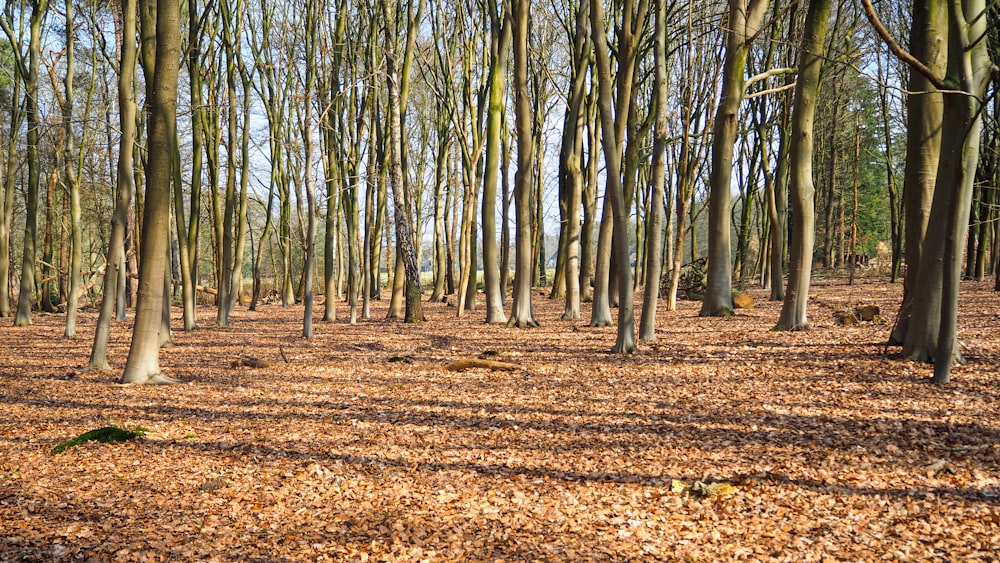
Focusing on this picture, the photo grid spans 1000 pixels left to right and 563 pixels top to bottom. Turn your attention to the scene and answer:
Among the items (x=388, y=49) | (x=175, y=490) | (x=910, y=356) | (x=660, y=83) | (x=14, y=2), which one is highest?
(x=14, y=2)

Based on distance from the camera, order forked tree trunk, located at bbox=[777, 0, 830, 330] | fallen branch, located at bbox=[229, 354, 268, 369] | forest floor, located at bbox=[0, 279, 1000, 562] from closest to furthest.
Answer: forest floor, located at bbox=[0, 279, 1000, 562] < fallen branch, located at bbox=[229, 354, 268, 369] < forked tree trunk, located at bbox=[777, 0, 830, 330]

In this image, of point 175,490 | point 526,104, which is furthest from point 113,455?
point 526,104

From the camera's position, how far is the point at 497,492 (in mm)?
5023

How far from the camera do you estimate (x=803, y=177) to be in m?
12.0

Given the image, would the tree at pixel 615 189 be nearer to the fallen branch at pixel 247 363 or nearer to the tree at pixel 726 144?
the tree at pixel 726 144

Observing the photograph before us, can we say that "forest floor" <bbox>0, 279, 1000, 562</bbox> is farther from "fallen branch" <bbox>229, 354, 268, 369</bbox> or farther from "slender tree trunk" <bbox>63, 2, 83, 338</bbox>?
"slender tree trunk" <bbox>63, 2, 83, 338</bbox>

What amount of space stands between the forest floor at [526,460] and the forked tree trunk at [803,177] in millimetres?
1382

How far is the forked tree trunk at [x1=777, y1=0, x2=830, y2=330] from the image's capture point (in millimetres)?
11625

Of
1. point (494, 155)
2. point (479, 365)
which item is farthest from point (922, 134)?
point (494, 155)

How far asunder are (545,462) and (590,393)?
2.52 metres

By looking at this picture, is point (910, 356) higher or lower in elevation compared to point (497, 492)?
higher


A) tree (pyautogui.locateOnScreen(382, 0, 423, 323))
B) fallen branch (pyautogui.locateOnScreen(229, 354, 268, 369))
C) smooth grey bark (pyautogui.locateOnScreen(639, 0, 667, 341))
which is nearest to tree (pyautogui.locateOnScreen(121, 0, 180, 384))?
fallen branch (pyautogui.locateOnScreen(229, 354, 268, 369))

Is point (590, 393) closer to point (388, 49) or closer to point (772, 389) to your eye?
point (772, 389)

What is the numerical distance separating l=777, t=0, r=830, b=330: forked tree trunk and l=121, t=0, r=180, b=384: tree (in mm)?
8917
